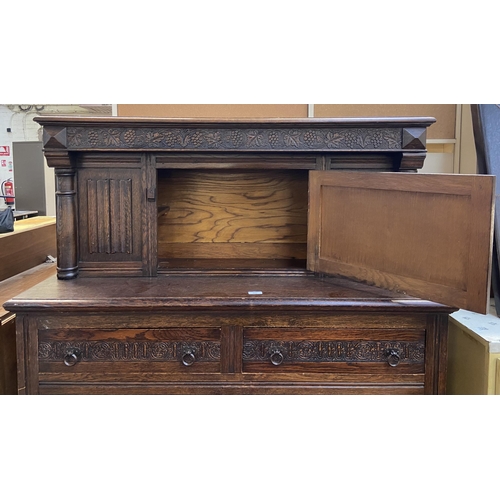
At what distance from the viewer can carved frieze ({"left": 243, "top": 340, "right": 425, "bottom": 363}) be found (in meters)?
1.55

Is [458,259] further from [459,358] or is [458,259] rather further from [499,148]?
[499,148]

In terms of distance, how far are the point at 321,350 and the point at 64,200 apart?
3.28 ft

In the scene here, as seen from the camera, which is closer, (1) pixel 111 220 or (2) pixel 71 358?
(2) pixel 71 358

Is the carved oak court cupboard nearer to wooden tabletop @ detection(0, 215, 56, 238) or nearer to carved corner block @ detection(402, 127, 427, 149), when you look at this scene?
carved corner block @ detection(402, 127, 427, 149)

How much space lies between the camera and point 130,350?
1542 millimetres

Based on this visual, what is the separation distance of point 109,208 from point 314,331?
2.72 ft

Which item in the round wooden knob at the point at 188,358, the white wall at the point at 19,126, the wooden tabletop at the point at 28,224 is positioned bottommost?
the round wooden knob at the point at 188,358

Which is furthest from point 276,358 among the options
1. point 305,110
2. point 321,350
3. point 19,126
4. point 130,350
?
point 19,126

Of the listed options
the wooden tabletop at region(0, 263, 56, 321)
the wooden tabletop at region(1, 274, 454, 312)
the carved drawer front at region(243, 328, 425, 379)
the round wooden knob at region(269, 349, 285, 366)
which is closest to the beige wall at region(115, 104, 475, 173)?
the wooden tabletop at region(0, 263, 56, 321)

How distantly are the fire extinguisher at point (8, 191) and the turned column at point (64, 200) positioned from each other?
2.92m

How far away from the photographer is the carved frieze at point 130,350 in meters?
1.53

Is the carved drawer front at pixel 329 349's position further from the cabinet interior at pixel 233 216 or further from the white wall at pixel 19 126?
the white wall at pixel 19 126

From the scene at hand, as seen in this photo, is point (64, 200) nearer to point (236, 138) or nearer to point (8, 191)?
point (236, 138)

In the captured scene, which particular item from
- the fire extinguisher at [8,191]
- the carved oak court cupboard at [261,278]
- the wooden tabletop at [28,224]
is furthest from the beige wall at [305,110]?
the fire extinguisher at [8,191]
